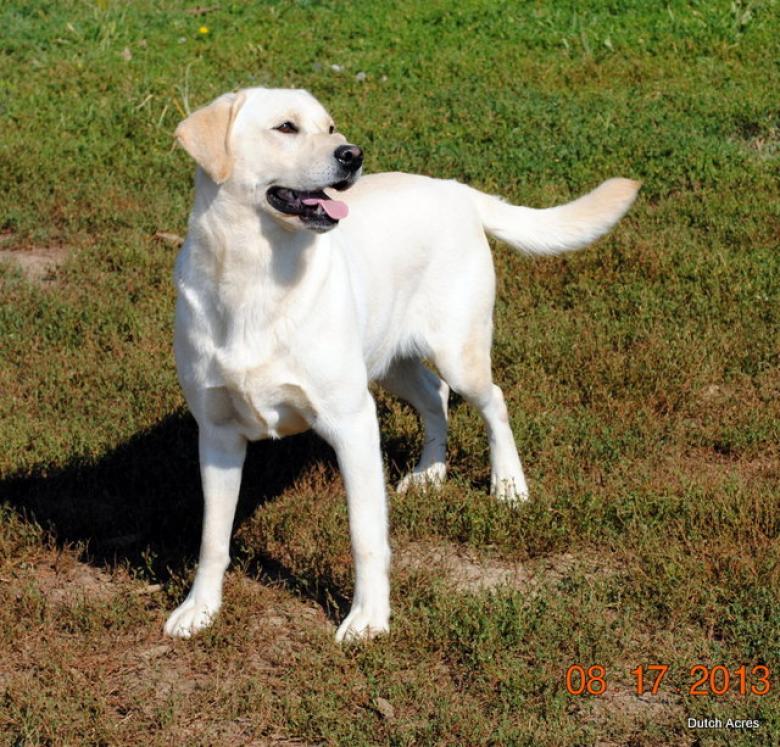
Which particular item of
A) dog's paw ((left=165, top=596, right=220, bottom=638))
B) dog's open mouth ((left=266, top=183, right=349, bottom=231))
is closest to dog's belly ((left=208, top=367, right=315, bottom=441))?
dog's open mouth ((left=266, top=183, right=349, bottom=231))

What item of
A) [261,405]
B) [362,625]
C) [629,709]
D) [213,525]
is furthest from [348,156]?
[629,709]

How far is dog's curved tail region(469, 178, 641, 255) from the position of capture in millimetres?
5496

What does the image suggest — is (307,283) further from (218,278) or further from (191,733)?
(191,733)

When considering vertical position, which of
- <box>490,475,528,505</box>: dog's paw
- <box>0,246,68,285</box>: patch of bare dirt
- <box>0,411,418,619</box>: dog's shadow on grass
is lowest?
<box>0,246,68,285</box>: patch of bare dirt

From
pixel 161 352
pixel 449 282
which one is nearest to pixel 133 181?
pixel 161 352

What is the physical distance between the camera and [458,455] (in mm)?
5809

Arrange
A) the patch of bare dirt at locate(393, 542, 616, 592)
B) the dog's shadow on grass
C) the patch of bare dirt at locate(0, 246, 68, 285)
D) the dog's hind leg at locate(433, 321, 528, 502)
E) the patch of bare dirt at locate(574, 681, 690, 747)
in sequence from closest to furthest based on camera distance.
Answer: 1. the patch of bare dirt at locate(574, 681, 690, 747)
2. the patch of bare dirt at locate(393, 542, 616, 592)
3. the dog's shadow on grass
4. the dog's hind leg at locate(433, 321, 528, 502)
5. the patch of bare dirt at locate(0, 246, 68, 285)

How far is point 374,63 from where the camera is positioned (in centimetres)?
1142

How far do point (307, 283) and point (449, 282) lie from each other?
1131 mm

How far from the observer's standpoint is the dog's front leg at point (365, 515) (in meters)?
4.25

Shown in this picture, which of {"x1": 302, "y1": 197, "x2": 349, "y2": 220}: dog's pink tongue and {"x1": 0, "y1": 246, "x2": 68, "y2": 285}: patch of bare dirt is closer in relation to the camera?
{"x1": 302, "y1": 197, "x2": 349, "y2": 220}: dog's pink tongue

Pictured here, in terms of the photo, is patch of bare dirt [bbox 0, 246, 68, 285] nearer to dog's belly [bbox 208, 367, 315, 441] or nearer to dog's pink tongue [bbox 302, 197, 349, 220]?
dog's belly [bbox 208, 367, 315, 441]

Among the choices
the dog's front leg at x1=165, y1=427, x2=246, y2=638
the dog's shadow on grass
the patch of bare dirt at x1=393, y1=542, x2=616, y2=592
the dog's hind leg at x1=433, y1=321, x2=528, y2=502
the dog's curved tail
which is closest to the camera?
the dog's front leg at x1=165, y1=427, x2=246, y2=638

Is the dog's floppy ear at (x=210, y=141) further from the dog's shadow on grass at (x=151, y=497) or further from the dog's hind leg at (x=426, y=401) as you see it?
the dog's hind leg at (x=426, y=401)
